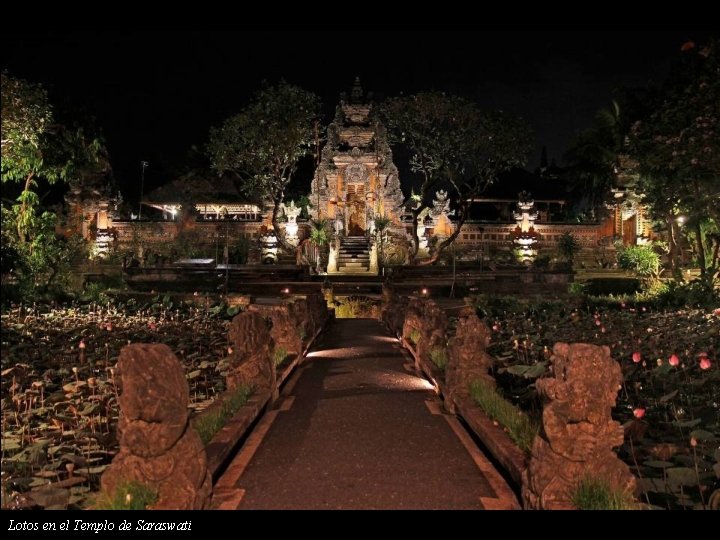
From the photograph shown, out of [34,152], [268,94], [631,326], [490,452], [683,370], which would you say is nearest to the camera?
[490,452]

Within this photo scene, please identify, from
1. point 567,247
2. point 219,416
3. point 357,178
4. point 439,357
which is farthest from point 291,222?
point 219,416

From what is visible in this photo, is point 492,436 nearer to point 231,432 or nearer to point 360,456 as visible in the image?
point 360,456

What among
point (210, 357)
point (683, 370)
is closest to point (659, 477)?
point (683, 370)

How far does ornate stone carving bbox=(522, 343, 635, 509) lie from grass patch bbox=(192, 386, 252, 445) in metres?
2.96

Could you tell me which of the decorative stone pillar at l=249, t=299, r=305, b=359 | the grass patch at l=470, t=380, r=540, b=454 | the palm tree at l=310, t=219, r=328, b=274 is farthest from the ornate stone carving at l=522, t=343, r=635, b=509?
the palm tree at l=310, t=219, r=328, b=274

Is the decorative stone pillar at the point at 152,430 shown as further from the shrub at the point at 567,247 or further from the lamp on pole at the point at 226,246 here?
the shrub at the point at 567,247

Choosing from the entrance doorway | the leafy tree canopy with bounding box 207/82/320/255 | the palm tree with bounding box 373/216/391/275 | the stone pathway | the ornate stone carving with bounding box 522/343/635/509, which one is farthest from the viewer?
the entrance doorway

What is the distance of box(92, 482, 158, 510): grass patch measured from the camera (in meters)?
4.41

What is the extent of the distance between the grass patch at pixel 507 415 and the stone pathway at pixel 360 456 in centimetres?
37

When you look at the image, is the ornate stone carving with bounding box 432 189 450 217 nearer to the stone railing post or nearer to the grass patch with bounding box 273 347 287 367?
the grass patch with bounding box 273 347 287 367

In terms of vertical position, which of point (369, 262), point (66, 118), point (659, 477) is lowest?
point (659, 477)

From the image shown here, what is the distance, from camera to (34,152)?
12.5 metres

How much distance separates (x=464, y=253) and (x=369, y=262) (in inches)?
276

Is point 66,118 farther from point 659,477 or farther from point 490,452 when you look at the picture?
point 659,477
